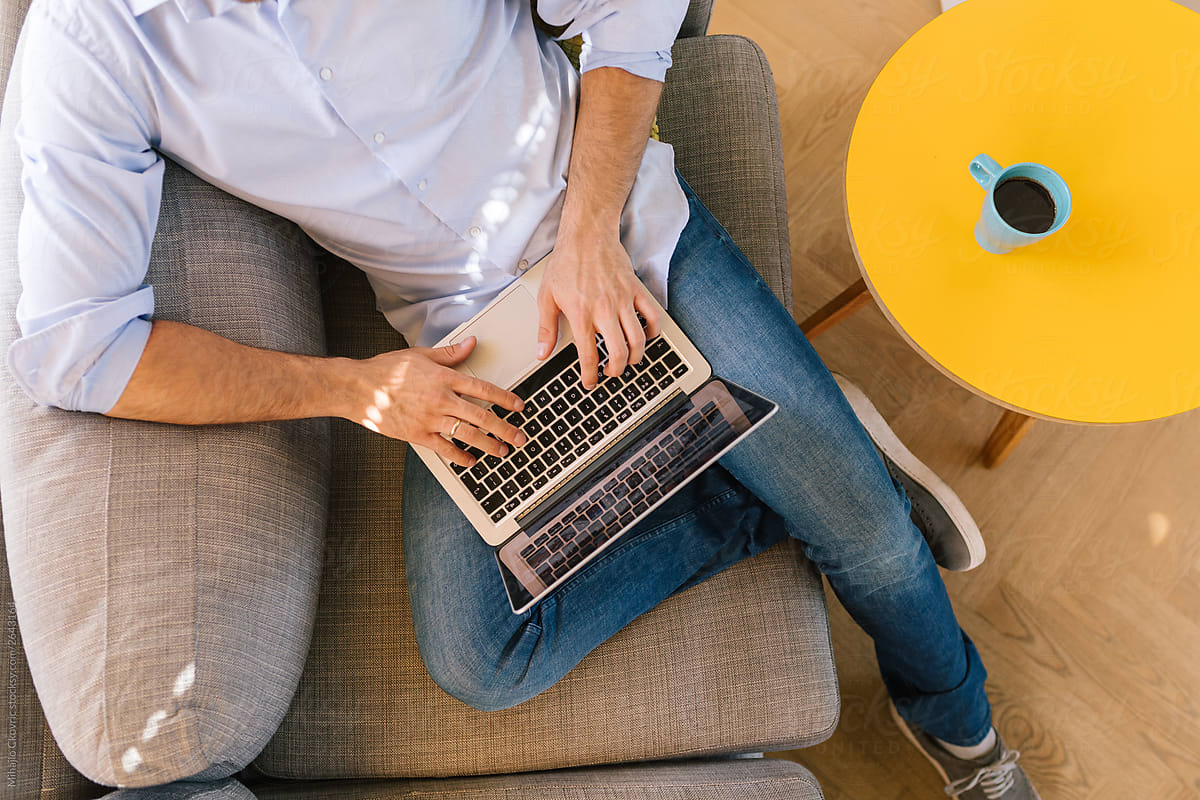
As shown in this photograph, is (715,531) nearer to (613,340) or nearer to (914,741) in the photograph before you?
(613,340)

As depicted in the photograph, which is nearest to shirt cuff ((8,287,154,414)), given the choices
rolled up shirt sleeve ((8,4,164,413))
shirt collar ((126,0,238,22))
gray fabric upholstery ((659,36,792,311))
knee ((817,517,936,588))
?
rolled up shirt sleeve ((8,4,164,413))

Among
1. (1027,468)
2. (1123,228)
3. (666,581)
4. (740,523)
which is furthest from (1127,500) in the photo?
(666,581)

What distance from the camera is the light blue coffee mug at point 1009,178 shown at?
42.2 inches

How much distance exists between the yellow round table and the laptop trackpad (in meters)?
0.50

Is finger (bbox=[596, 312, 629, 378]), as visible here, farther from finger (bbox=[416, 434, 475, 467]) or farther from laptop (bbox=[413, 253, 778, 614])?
finger (bbox=[416, 434, 475, 467])

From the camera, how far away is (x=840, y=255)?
177 cm

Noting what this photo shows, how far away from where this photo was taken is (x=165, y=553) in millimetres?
922

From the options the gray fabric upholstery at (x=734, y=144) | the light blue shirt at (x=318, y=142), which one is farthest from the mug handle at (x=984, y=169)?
the light blue shirt at (x=318, y=142)

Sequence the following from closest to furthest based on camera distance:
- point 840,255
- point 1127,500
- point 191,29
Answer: point 191,29 < point 1127,500 < point 840,255

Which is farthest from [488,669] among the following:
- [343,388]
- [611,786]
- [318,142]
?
[318,142]

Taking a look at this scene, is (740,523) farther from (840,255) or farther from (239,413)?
(840,255)

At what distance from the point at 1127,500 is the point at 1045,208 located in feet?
2.66

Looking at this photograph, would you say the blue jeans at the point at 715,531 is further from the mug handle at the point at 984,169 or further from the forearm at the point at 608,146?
the mug handle at the point at 984,169

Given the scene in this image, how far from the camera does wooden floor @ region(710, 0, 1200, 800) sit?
1.51m
